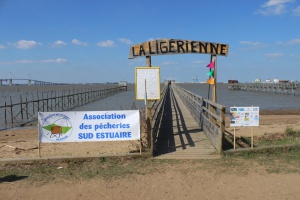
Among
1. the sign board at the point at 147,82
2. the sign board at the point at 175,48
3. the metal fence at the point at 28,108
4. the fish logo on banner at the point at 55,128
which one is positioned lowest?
the metal fence at the point at 28,108

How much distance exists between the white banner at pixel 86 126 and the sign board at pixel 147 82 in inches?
40.6

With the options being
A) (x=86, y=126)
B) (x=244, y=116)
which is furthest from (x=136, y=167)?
(x=244, y=116)

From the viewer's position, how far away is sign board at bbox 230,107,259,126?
314 inches

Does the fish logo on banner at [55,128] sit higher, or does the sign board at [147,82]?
the sign board at [147,82]

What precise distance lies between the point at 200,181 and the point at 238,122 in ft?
7.90

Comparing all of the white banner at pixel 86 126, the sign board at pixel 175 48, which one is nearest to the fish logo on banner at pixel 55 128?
the white banner at pixel 86 126

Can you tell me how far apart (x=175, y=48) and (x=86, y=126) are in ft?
12.9

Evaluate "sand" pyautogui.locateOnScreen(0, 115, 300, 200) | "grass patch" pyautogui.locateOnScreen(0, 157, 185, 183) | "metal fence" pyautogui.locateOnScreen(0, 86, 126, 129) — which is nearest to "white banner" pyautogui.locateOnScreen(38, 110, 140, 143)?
"grass patch" pyautogui.locateOnScreen(0, 157, 185, 183)

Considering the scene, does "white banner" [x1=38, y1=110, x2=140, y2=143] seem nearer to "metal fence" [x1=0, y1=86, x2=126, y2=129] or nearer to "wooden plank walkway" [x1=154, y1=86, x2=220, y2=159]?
"wooden plank walkway" [x1=154, y1=86, x2=220, y2=159]

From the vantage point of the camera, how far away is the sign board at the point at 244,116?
26.2 feet

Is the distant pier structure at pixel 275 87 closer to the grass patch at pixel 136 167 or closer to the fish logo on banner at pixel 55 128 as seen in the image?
the grass patch at pixel 136 167

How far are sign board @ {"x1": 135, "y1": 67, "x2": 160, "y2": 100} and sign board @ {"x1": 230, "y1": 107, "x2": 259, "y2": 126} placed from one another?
223 cm

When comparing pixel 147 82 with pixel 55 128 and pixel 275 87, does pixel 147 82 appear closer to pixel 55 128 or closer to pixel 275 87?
pixel 55 128

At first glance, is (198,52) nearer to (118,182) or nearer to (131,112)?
(131,112)
